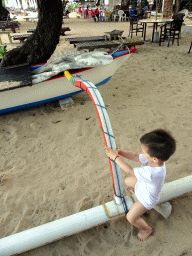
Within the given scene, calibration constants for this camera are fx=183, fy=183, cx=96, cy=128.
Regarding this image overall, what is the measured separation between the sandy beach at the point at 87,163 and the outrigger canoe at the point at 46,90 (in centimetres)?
22

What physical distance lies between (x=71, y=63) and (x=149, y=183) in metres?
2.68

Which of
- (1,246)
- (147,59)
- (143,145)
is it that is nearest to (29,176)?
(1,246)

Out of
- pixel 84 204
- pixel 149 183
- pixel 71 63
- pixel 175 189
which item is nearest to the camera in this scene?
pixel 149 183

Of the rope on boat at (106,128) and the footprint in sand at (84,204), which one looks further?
the footprint in sand at (84,204)

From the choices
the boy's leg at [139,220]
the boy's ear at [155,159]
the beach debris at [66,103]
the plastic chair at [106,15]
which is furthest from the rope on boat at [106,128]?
the plastic chair at [106,15]

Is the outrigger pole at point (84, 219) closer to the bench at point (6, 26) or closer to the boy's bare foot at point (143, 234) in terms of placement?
the boy's bare foot at point (143, 234)

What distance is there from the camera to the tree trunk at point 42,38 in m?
4.14

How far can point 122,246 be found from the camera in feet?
5.36

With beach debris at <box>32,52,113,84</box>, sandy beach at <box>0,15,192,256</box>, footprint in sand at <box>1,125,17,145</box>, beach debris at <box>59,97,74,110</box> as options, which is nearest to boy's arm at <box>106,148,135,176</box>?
sandy beach at <box>0,15,192,256</box>

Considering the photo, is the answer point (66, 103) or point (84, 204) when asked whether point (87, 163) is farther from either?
point (66, 103)

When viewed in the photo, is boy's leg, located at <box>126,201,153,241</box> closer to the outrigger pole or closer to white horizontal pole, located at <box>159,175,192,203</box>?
the outrigger pole

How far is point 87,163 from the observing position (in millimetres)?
2514

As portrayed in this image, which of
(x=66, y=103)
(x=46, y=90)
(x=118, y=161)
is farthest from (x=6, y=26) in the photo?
(x=118, y=161)

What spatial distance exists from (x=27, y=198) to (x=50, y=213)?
1.18 feet
